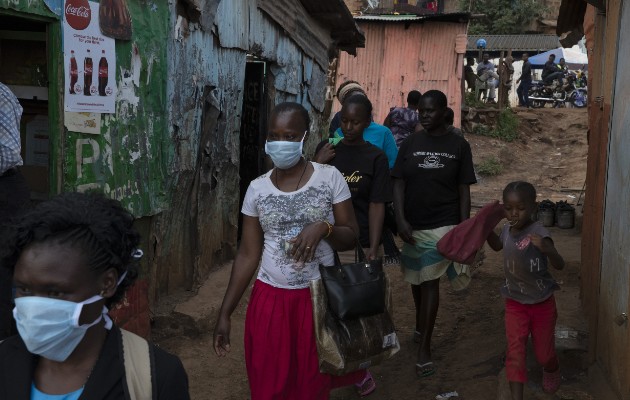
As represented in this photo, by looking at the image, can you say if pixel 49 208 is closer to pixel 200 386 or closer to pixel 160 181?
pixel 200 386

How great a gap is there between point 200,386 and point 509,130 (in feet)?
57.8

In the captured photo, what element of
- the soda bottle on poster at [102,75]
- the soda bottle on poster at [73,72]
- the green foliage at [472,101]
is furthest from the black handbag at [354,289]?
the green foliage at [472,101]

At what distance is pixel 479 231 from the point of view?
4.86 m

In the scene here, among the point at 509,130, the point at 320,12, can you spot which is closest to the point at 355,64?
the point at 509,130

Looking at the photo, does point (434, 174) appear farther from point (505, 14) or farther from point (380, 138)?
point (505, 14)

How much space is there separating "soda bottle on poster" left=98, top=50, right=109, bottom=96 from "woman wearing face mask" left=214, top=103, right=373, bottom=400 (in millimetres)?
2000

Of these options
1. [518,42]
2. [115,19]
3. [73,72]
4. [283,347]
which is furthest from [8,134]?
[518,42]

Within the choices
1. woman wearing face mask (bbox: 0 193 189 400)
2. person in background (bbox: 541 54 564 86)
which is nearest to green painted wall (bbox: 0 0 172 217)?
woman wearing face mask (bbox: 0 193 189 400)

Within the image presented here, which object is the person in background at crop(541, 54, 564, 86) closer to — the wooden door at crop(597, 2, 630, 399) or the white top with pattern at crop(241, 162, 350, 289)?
the wooden door at crop(597, 2, 630, 399)

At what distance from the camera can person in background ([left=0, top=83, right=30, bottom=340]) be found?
384 cm

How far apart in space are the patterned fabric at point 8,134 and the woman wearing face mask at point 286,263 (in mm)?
1178

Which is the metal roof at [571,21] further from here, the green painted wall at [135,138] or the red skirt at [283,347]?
the red skirt at [283,347]

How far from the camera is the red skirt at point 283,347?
12.1 feet

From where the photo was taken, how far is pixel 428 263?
5500mm
